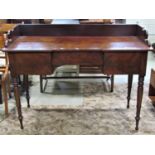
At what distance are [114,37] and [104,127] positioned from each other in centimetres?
85

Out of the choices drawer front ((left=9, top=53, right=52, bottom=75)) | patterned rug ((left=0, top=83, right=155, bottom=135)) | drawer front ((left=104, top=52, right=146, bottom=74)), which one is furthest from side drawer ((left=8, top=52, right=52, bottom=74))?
patterned rug ((left=0, top=83, right=155, bottom=135))

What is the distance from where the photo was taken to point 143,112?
2656mm

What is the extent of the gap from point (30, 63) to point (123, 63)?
723mm

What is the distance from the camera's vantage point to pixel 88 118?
2.54m

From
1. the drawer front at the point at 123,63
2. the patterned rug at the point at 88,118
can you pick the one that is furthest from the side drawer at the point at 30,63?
the patterned rug at the point at 88,118

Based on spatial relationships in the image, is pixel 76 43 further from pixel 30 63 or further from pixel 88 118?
pixel 88 118

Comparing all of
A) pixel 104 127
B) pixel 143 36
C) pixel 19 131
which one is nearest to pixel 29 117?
pixel 19 131

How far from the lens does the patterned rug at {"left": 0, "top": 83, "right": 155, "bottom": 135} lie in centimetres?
230

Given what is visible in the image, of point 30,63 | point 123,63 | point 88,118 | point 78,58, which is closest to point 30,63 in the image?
point 30,63

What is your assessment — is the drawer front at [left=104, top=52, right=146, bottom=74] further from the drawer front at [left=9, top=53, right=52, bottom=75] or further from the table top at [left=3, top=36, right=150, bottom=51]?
the drawer front at [left=9, top=53, right=52, bottom=75]

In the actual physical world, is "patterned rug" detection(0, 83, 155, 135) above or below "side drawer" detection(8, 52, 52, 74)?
below

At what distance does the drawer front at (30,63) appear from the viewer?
192 cm

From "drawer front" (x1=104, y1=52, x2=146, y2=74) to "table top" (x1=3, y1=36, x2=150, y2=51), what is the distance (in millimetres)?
50

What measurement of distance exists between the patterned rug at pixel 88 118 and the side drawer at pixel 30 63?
0.61m
